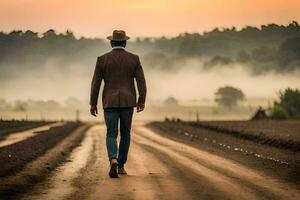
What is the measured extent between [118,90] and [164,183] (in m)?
2.46

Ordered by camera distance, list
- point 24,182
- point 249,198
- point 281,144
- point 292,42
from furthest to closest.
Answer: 1. point 292,42
2. point 281,144
3. point 24,182
4. point 249,198

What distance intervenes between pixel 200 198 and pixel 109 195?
131 centimetres

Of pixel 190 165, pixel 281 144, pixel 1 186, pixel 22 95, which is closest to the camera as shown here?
pixel 1 186

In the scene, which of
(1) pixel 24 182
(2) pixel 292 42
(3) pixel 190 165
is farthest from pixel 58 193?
(2) pixel 292 42

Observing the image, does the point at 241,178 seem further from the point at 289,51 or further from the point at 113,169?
the point at 289,51

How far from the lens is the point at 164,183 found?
1162 centimetres

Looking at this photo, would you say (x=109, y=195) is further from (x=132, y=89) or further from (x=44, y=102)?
(x=44, y=102)

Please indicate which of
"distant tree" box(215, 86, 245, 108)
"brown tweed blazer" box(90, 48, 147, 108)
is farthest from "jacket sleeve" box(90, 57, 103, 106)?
"distant tree" box(215, 86, 245, 108)

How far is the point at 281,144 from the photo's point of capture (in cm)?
2566

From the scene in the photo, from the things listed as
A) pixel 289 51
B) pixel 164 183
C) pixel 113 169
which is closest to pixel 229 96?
pixel 289 51

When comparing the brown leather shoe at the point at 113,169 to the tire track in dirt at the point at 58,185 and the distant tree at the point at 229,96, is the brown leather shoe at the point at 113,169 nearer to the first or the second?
the tire track in dirt at the point at 58,185

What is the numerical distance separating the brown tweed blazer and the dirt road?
148 cm

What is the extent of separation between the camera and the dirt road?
10.2 m

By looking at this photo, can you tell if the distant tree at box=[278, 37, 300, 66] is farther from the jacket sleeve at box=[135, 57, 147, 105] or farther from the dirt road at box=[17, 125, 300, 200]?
the jacket sleeve at box=[135, 57, 147, 105]
